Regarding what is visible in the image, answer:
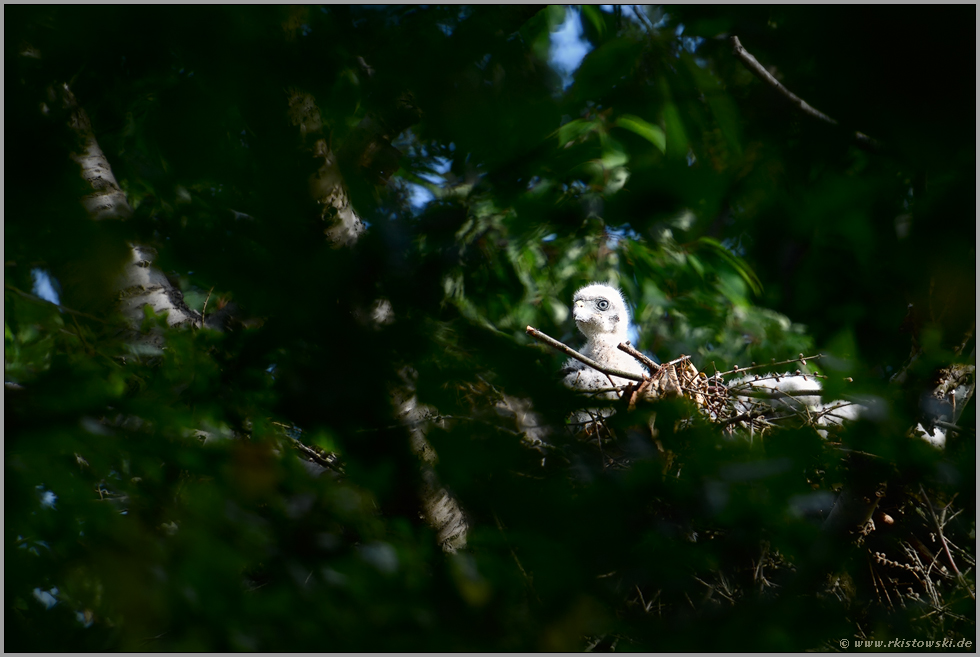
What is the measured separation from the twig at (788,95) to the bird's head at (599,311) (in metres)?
2.14

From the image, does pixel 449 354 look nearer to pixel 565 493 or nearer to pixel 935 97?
pixel 565 493

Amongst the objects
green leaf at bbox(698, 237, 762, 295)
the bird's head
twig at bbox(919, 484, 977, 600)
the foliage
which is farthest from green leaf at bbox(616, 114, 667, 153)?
the bird's head

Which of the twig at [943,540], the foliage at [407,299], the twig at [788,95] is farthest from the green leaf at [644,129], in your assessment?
the twig at [943,540]

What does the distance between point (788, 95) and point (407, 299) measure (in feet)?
1.97

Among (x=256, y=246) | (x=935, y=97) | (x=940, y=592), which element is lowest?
(x=940, y=592)

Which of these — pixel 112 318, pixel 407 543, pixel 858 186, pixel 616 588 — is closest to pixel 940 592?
pixel 616 588

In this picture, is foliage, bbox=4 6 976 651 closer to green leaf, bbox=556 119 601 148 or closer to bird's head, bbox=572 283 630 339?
green leaf, bbox=556 119 601 148

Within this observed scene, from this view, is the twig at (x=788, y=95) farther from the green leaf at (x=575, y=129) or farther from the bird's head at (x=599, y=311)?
the bird's head at (x=599, y=311)

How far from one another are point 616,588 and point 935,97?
72cm

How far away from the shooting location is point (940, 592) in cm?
177

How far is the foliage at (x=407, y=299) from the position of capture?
684mm

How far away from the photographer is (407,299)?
2.50 feet

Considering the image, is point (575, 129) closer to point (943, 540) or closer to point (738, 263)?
point (738, 263)

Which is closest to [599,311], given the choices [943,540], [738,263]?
[738,263]
